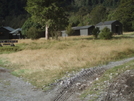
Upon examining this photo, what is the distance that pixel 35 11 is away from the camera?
33.1m

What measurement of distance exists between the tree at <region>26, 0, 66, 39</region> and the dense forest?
1.36 ft

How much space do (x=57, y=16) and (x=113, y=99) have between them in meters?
29.8

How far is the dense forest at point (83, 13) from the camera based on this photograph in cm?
5481

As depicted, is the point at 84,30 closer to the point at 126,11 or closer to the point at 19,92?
the point at 126,11

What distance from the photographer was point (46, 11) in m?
31.8

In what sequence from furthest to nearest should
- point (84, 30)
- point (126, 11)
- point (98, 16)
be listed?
point (98, 16)
point (84, 30)
point (126, 11)

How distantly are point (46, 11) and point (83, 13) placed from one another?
9161cm

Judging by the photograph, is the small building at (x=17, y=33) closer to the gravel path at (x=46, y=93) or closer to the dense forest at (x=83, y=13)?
the dense forest at (x=83, y=13)

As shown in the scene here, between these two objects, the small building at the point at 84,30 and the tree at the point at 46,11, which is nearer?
the tree at the point at 46,11

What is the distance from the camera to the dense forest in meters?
54.8

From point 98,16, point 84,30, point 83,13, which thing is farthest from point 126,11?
point 83,13

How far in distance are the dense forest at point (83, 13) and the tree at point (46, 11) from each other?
41 cm

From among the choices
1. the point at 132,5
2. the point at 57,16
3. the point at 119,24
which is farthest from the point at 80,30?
the point at 57,16

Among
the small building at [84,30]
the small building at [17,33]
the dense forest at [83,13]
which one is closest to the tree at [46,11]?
the dense forest at [83,13]
